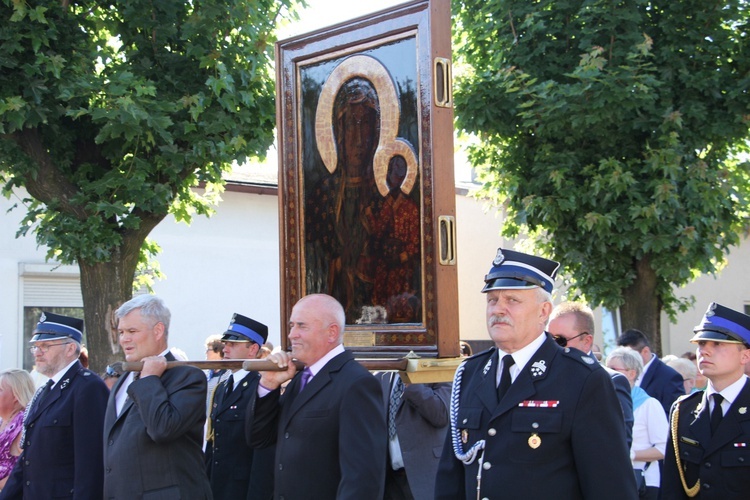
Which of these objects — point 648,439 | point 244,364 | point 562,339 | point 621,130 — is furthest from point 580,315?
point 621,130

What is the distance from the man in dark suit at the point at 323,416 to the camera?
4.64 metres

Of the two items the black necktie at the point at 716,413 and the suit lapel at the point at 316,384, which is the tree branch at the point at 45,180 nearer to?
the suit lapel at the point at 316,384

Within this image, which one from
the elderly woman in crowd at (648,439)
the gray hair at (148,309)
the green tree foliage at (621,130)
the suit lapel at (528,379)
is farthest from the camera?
the green tree foliage at (621,130)

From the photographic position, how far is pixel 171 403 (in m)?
5.00

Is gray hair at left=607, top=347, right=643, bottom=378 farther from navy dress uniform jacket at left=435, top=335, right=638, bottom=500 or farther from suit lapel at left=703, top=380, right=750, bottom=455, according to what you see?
navy dress uniform jacket at left=435, top=335, right=638, bottom=500

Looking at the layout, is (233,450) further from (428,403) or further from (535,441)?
(535,441)

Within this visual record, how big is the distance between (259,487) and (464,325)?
16.8m

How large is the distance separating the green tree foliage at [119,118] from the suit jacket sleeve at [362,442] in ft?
14.6

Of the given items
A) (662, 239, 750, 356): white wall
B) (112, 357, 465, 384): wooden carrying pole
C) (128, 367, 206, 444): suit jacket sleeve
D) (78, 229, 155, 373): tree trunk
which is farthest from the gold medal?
(662, 239, 750, 356): white wall

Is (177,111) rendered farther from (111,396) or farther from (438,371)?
(438,371)

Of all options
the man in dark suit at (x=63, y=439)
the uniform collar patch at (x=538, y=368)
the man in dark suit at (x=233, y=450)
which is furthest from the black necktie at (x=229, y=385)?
the uniform collar patch at (x=538, y=368)

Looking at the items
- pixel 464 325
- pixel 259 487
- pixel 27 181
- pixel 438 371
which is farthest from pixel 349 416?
pixel 464 325

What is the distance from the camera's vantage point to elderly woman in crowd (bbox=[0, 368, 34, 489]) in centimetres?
715

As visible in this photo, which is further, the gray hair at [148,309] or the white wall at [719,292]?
the white wall at [719,292]
